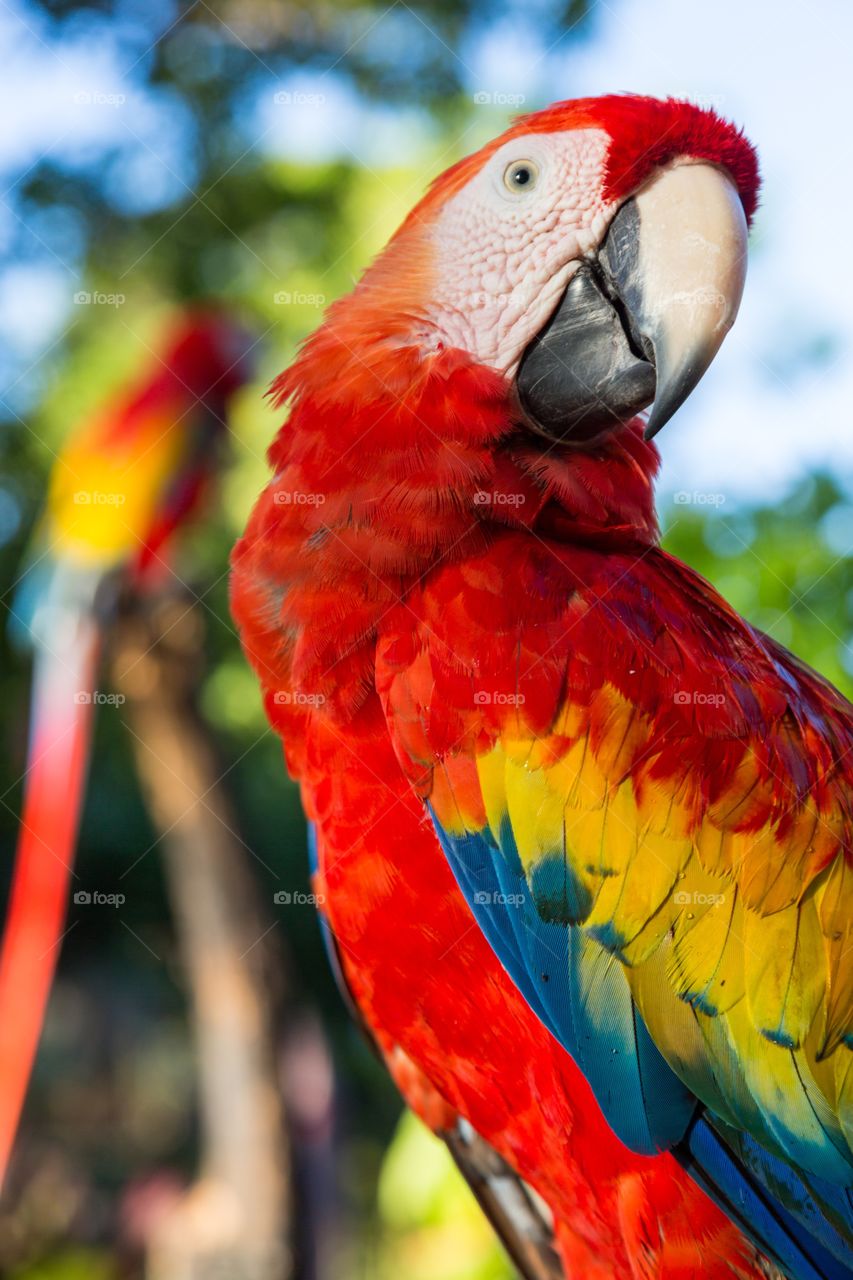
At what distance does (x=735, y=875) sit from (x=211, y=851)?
114 cm

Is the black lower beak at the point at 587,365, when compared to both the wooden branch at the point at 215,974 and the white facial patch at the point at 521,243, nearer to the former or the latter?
the white facial patch at the point at 521,243

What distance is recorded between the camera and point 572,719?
26.0 inches

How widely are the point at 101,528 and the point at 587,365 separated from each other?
1.05 meters

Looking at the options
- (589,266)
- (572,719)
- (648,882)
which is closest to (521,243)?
(589,266)

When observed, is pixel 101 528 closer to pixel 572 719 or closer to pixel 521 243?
pixel 521 243

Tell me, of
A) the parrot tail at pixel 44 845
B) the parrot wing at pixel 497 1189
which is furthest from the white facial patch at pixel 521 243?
the parrot tail at pixel 44 845

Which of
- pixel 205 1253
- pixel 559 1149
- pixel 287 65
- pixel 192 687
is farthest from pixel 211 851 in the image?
pixel 287 65

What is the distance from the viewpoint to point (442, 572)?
69 centimetres

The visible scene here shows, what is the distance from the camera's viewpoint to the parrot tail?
1.30 meters

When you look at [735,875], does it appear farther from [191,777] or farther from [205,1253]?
[205,1253]

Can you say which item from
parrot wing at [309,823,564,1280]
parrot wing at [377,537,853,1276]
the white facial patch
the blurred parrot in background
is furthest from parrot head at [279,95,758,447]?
the blurred parrot in background

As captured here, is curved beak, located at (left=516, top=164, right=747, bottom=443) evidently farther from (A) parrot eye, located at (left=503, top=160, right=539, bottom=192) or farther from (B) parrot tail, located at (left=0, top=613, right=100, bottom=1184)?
(B) parrot tail, located at (left=0, top=613, right=100, bottom=1184)

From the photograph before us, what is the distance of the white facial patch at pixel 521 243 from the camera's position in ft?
2.40

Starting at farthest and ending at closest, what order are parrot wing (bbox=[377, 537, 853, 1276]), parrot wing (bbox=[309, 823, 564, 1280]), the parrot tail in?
the parrot tail
parrot wing (bbox=[309, 823, 564, 1280])
parrot wing (bbox=[377, 537, 853, 1276])
